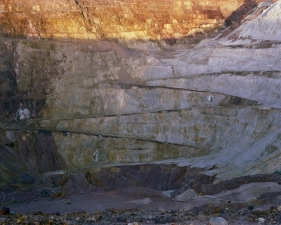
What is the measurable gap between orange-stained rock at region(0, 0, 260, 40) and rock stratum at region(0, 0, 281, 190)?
0.15 meters

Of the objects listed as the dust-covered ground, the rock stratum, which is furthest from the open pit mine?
the dust-covered ground

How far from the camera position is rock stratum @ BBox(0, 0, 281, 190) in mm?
39188

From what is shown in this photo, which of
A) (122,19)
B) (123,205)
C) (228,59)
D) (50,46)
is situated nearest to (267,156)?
(123,205)

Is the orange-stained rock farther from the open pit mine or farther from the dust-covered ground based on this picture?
the dust-covered ground

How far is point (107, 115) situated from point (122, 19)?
17423 millimetres

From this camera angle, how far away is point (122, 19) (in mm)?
57969

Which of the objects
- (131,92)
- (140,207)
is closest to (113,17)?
(131,92)

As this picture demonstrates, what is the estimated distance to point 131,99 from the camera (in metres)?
47.4

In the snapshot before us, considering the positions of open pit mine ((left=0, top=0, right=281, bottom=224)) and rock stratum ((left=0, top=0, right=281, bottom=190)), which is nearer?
open pit mine ((left=0, top=0, right=281, bottom=224))

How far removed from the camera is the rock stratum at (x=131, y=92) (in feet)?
129

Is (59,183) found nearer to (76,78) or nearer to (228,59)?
(76,78)

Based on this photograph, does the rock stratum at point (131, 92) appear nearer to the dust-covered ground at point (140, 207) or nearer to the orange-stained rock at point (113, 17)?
the orange-stained rock at point (113, 17)

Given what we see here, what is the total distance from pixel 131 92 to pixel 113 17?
13716 millimetres

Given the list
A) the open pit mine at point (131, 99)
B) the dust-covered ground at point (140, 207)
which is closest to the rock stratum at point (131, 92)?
the open pit mine at point (131, 99)
